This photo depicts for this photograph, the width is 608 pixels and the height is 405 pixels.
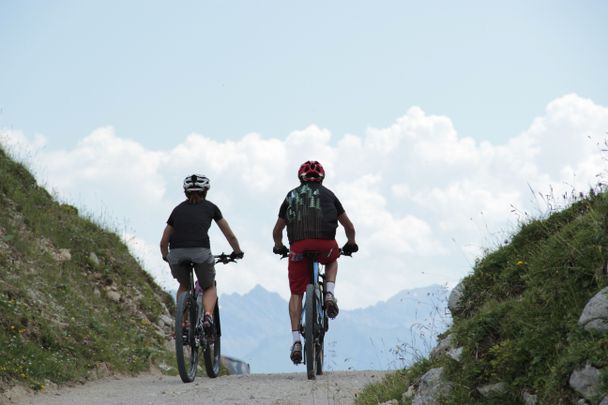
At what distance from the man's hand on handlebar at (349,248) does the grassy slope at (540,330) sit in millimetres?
3093

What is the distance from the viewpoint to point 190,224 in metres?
10.8

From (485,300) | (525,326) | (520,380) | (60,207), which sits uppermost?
(60,207)

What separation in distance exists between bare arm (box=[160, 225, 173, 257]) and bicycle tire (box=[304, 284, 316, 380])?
2244 mm

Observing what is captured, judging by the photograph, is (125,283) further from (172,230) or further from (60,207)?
(172,230)

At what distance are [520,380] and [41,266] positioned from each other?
36.4 feet

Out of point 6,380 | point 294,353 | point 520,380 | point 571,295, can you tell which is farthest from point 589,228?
point 6,380

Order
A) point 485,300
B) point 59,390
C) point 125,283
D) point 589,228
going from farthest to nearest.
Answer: point 125,283, point 59,390, point 485,300, point 589,228

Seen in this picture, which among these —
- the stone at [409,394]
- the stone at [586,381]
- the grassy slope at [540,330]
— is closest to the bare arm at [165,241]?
the grassy slope at [540,330]

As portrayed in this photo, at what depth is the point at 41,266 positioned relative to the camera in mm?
15016

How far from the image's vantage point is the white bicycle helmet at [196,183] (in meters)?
10.9

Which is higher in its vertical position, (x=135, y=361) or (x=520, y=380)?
(x=135, y=361)

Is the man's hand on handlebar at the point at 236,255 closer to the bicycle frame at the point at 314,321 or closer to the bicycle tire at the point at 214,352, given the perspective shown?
the bicycle tire at the point at 214,352

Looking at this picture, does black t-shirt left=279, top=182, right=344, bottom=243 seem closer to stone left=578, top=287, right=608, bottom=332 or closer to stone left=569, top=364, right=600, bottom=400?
stone left=578, top=287, right=608, bottom=332

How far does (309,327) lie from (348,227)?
161 centimetres
